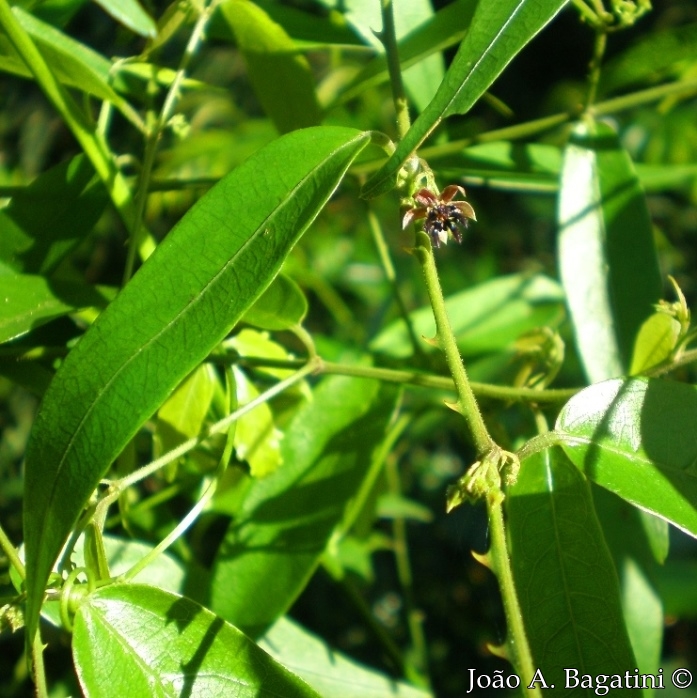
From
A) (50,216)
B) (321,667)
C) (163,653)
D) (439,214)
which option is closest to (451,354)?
(439,214)

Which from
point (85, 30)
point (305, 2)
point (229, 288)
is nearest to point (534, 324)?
point (229, 288)

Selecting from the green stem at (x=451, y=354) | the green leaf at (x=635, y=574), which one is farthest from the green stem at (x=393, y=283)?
the green stem at (x=451, y=354)

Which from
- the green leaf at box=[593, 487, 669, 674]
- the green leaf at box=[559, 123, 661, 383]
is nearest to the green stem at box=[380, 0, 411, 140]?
the green leaf at box=[559, 123, 661, 383]

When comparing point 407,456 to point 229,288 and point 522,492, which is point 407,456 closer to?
point 522,492

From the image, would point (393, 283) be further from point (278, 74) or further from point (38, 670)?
point (38, 670)

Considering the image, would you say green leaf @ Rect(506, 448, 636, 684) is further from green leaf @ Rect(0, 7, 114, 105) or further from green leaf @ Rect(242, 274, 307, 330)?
green leaf @ Rect(0, 7, 114, 105)

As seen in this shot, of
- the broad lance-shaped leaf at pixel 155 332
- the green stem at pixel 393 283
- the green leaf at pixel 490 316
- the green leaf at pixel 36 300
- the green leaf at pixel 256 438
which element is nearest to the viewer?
the broad lance-shaped leaf at pixel 155 332

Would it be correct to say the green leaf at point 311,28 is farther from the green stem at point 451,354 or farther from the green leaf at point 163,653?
the green leaf at point 163,653

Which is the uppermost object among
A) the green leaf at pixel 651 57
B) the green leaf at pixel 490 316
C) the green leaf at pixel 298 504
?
the green leaf at pixel 651 57
